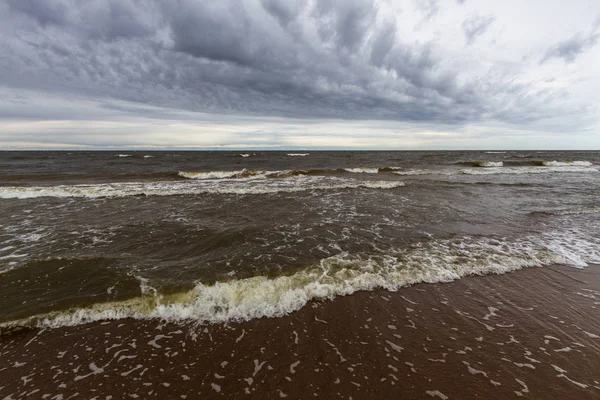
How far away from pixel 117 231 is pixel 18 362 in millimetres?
7086

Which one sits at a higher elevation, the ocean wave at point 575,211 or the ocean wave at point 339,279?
the ocean wave at point 575,211

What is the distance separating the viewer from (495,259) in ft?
26.4

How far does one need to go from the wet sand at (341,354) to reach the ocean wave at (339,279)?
0.33 metres

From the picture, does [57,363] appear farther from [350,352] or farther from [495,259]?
[495,259]

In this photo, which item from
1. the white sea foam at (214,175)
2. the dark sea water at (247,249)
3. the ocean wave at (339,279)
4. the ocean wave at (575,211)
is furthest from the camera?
the white sea foam at (214,175)

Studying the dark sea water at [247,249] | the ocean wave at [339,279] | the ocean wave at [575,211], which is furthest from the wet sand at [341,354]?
the ocean wave at [575,211]

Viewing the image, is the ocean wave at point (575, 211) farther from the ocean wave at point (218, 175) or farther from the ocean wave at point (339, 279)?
the ocean wave at point (218, 175)

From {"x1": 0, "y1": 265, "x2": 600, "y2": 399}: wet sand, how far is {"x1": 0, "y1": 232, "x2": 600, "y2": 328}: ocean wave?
0.33m

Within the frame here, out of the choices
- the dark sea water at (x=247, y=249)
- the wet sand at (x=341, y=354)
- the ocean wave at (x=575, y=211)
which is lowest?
the wet sand at (x=341, y=354)

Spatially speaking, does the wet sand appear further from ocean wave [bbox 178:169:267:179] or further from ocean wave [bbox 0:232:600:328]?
ocean wave [bbox 178:169:267:179]

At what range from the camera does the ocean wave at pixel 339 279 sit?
18.7 feet

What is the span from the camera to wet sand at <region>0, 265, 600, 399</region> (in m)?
3.97

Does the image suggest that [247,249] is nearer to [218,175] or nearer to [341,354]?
[341,354]

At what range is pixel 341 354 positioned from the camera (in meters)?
4.59
